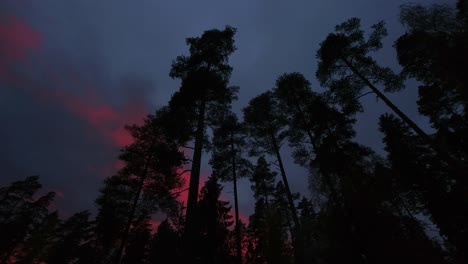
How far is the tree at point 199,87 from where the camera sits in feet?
38.2

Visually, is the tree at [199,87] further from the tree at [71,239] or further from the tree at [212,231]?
the tree at [71,239]

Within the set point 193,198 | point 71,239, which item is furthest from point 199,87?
point 71,239

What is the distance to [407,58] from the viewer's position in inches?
607

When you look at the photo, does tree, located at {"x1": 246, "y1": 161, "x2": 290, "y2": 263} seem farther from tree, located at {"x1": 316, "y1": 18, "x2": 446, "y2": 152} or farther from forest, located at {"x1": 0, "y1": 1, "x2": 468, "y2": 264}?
tree, located at {"x1": 316, "y1": 18, "x2": 446, "y2": 152}

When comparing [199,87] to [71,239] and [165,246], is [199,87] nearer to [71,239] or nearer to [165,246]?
[165,246]

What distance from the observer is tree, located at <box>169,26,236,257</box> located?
38.2 ft

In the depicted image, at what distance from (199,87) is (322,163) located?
949 cm

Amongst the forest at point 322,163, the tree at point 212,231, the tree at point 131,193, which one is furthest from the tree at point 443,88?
the tree at point 131,193

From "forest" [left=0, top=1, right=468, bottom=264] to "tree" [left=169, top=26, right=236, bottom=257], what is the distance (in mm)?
65

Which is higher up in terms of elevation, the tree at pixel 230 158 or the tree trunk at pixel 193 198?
the tree at pixel 230 158

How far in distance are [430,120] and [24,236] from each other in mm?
48466

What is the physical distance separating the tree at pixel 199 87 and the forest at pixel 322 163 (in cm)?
7

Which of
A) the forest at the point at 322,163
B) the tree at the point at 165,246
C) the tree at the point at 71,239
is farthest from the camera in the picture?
the tree at the point at 71,239

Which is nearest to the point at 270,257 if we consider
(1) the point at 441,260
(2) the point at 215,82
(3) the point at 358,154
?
(1) the point at 441,260
